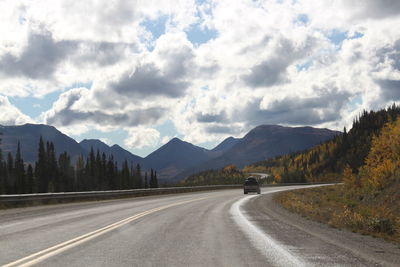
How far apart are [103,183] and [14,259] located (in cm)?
10382

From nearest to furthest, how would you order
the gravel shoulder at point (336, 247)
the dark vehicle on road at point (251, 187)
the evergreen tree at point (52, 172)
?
the gravel shoulder at point (336, 247) → the dark vehicle on road at point (251, 187) → the evergreen tree at point (52, 172)


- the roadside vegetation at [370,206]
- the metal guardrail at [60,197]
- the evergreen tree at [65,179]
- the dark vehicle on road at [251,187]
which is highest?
the evergreen tree at [65,179]

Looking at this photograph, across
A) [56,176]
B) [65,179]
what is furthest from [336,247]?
[65,179]

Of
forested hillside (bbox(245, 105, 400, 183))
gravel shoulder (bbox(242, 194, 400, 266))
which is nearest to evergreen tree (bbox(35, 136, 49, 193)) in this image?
forested hillside (bbox(245, 105, 400, 183))

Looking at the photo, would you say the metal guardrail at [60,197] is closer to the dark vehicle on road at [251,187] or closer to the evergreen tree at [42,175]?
the dark vehicle on road at [251,187]

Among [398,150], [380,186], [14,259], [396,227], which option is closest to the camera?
[14,259]

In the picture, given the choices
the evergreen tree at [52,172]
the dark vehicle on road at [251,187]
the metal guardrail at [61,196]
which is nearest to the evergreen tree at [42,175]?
the evergreen tree at [52,172]

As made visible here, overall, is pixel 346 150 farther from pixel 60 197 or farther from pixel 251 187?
pixel 60 197

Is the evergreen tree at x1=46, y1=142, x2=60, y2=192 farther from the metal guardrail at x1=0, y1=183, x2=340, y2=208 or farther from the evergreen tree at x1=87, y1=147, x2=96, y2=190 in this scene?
the metal guardrail at x1=0, y1=183, x2=340, y2=208

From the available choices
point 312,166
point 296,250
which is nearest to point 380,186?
point 296,250

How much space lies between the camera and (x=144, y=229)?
10922mm

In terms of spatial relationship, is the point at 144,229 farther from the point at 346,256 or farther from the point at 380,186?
the point at 380,186

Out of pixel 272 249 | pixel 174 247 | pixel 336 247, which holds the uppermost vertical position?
pixel 174 247

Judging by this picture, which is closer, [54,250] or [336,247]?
[54,250]
